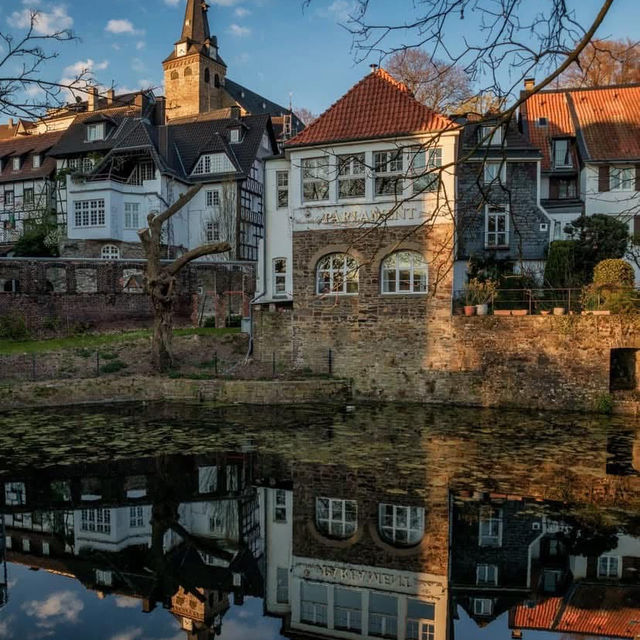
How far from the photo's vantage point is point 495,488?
8.81 meters

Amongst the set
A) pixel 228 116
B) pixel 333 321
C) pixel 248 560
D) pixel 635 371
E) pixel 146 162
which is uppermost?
pixel 228 116

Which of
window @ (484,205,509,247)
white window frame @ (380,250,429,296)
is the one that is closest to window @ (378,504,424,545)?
white window frame @ (380,250,429,296)

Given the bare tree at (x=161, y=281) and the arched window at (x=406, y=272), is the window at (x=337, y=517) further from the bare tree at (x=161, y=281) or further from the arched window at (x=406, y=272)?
the bare tree at (x=161, y=281)

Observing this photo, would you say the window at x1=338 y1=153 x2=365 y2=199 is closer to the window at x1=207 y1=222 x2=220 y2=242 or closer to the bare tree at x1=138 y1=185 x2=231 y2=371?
the bare tree at x1=138 y1=185 x2=231 y2=371

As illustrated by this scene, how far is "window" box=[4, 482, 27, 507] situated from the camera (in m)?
8.46

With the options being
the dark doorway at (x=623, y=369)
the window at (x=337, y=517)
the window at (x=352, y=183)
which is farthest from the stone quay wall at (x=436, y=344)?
the window at (x=337, y=517)

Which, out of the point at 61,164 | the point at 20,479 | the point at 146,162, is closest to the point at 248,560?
the point at 20,479

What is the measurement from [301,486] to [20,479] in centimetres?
433

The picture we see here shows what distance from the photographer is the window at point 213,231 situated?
121 ft

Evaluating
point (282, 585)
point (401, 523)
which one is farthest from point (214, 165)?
point (282, 585)

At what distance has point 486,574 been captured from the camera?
21.1 ft

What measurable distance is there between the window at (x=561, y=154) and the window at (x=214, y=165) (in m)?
18.2

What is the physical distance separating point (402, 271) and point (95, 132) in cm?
2868

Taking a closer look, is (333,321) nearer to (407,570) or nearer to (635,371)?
(635,371)
